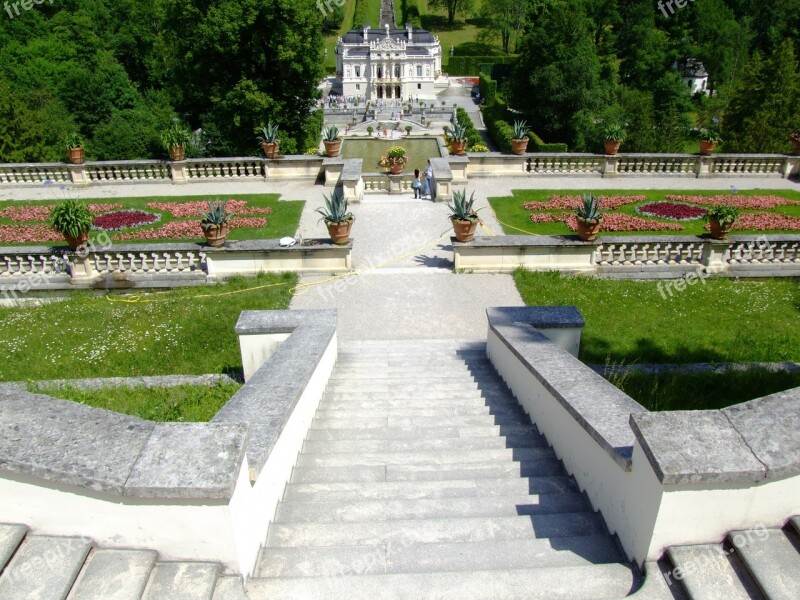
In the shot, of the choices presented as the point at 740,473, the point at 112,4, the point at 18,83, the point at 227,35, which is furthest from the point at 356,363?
the point at 112,4

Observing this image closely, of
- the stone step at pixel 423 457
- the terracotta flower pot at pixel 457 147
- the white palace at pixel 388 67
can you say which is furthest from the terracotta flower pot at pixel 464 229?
the white palace at pixel 388 67

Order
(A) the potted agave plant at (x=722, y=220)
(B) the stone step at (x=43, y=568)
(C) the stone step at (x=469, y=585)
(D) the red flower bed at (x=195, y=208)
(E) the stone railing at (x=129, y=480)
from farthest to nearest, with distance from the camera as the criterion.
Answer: (D) the red flower bed at (x=195, y=208)
(A) the potted agave plant at (x=722, y=220)
(C) the stone step at (x=469, y=585)
(E) the stone railing at (x=129, y=480)
(B) the stone step at (x=43, y=568)

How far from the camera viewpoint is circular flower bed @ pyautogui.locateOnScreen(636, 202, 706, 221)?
1911cm

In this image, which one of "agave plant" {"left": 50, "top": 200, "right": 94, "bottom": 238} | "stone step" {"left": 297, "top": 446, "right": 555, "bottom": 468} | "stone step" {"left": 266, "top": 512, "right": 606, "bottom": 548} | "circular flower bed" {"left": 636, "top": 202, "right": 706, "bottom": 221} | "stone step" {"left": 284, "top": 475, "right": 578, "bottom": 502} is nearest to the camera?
"stone step" {"left": 266, "top": 512, "right": 606, "bottom": 548}

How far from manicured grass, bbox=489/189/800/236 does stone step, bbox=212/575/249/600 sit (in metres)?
15.4

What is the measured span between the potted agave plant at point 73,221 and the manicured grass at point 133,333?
1.39 meters

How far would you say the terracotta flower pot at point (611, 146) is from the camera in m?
22.8

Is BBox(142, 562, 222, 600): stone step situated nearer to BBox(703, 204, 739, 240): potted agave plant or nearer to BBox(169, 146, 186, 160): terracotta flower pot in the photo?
BBox(703, 204, 739, 240): potted agave plant

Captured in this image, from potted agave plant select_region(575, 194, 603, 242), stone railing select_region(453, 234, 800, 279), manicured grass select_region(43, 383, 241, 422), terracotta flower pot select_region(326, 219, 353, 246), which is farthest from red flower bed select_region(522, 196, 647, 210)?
manicured grass select_region(43, 383, 241, 422)

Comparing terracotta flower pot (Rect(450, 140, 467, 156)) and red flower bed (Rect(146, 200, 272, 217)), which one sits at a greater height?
terracotta flower pot (Rect(450, 140, 467, 156))

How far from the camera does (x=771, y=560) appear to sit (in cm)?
341

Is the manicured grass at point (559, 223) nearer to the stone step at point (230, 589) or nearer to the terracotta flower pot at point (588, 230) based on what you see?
the terracotta flower pot at point (588, 230)

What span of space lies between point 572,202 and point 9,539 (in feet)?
63.1

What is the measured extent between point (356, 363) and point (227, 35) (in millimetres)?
23521
